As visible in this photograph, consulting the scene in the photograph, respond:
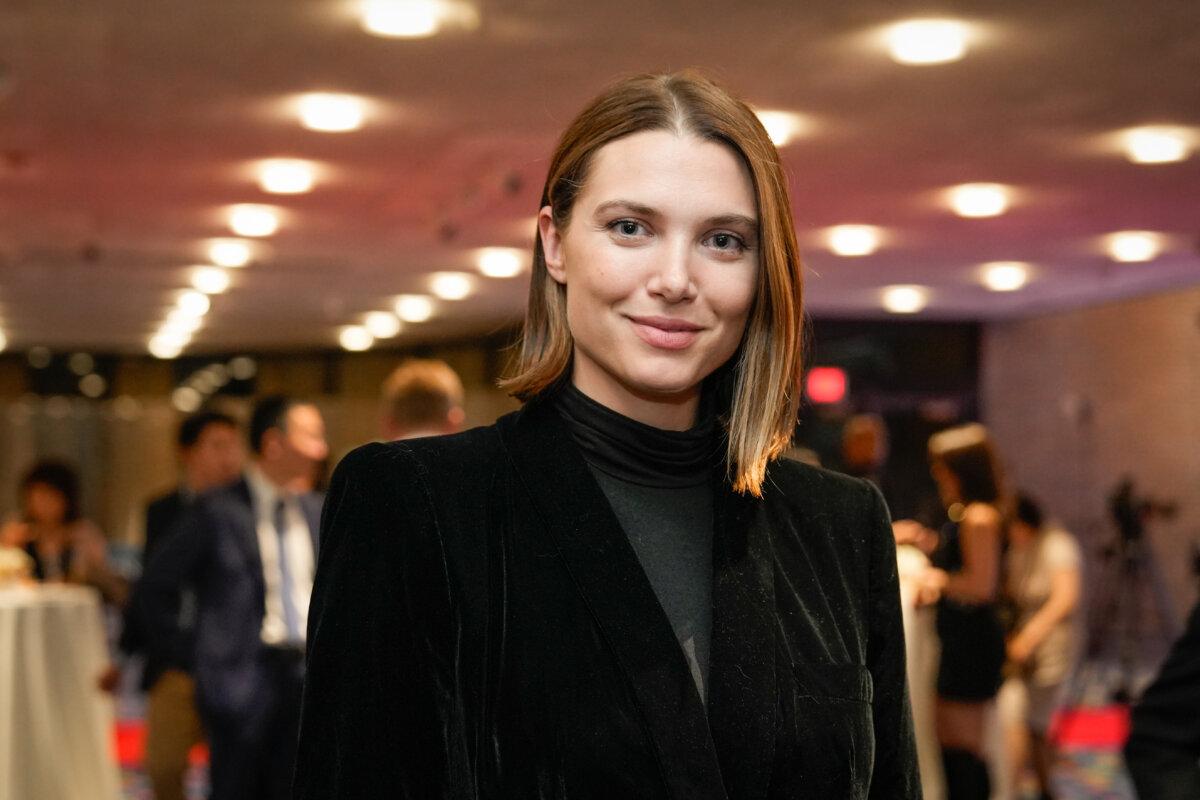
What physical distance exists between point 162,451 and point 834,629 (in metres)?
18.3

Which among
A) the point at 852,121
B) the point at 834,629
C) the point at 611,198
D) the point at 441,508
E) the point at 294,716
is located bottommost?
the point at 294,716

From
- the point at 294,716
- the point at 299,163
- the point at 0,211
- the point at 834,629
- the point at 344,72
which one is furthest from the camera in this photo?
the point at 0,211

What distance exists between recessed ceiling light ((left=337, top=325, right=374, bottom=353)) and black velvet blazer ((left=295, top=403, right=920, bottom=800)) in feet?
53.3

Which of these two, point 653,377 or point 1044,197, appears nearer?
point 653,377

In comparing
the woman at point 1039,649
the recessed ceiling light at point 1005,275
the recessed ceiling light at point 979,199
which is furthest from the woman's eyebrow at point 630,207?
the recessed ceiling light at point 1005,275

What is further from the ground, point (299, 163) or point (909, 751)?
point (299, 163)

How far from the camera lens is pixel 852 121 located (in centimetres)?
747

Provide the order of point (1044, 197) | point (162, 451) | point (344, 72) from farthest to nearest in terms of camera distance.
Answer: point (162, 451), point (1044, 197), point (344, 72)

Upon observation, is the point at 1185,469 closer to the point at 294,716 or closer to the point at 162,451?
the point at 294,716

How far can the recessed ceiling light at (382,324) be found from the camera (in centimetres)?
1647

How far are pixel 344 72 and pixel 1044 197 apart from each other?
15.4ft

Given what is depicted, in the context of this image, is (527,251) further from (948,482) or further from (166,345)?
(166,345)

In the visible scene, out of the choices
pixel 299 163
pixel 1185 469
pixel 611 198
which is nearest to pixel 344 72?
pixel 299 163

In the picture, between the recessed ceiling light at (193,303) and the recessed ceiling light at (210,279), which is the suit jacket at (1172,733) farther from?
the recessed ceiling light at (193,303)
